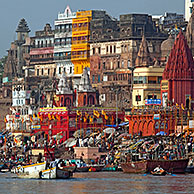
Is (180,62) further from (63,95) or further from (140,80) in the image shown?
(63,95)

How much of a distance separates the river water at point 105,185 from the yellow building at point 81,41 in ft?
190

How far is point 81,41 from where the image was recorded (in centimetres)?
15675

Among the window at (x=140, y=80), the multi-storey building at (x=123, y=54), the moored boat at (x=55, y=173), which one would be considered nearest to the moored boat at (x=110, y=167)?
the moored boat at (x=55, y=173)

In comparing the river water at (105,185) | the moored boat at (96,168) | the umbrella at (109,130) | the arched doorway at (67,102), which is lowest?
the river water at (105,185)

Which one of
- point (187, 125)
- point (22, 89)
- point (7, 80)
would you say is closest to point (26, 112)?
point (22, 89)

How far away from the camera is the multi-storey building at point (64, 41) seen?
159375mm

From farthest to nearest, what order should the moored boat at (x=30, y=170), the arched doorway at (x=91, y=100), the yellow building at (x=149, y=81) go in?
the arched doorway at (x=91, y=100), the yellow building at (x=149, y=81), the moored boat at (x=30, y=170)

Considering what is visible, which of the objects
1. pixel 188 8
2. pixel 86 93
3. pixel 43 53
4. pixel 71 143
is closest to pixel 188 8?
pixel 188 8

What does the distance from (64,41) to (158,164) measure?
65172 mm

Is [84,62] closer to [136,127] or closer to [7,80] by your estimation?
[7,80]

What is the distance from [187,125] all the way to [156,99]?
1426 cm

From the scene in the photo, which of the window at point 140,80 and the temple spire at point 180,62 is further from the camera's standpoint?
the window at point 140,80

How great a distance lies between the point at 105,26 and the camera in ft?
493

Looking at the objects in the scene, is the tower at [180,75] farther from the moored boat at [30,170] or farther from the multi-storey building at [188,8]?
the multi-storey building at [188,8]
